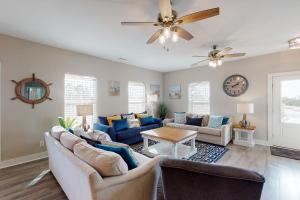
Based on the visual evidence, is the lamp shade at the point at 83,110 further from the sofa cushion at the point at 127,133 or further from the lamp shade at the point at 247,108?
the lamp shade at the point at 247,108

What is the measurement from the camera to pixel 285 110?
403cm

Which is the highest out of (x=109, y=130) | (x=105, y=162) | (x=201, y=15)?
(x=201, y=15)

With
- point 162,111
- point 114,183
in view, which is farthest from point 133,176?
point 162,111

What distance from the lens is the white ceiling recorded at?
203 cm

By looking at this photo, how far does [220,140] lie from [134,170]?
3.39 meters

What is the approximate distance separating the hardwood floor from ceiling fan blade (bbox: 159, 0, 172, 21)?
9.11 ft

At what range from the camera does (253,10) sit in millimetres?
2143

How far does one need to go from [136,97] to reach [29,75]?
331 centimetres

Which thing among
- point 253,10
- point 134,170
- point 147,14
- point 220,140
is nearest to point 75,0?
point 147,14

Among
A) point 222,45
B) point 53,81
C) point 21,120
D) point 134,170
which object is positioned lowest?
point 134,170

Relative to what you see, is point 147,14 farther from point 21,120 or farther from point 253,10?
point 21,120

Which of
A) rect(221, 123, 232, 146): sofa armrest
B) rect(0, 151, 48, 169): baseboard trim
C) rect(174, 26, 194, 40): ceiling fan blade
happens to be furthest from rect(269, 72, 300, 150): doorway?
rect(0, 151, 48, 169): baseboard trim

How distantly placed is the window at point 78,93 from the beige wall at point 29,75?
15cm

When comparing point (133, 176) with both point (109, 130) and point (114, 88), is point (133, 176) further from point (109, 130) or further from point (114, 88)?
point (114, 88)
